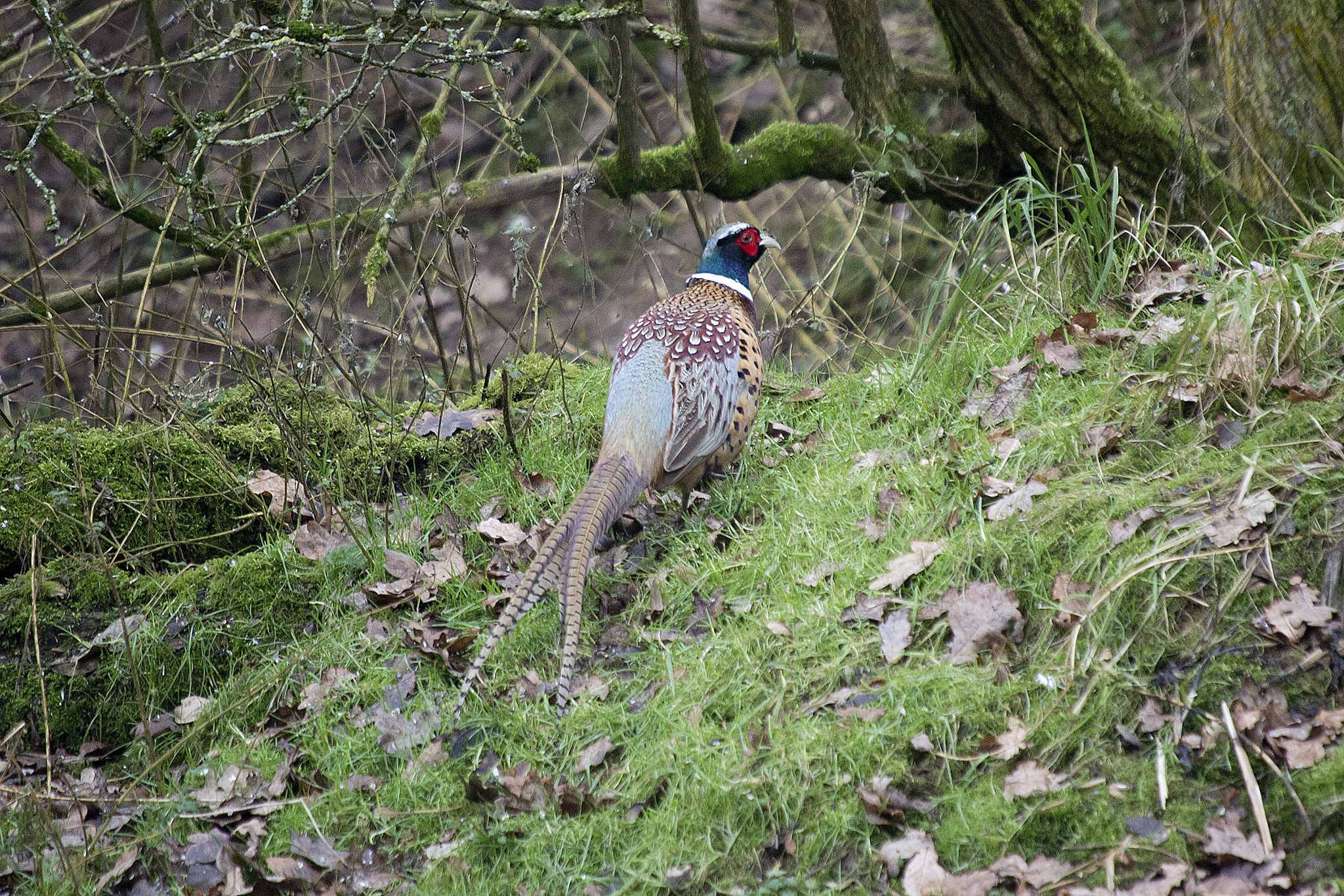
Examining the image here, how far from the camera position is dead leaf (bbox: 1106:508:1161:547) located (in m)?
3.18

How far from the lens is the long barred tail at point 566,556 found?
340cm

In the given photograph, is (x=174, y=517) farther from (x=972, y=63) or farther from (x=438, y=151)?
(x=438, y=151)

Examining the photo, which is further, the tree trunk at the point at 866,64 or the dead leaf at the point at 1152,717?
the tree trunk at the point at 866,64

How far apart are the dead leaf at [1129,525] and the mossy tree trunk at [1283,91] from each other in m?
2.41

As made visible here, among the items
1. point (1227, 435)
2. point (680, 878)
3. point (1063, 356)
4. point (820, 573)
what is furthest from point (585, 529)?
point (1227, 435)

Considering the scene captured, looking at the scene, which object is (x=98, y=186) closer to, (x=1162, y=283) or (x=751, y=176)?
(x=751, y=176)

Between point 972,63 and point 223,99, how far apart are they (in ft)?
19.5

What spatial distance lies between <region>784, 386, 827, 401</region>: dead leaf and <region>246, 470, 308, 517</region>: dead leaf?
8.13 ft

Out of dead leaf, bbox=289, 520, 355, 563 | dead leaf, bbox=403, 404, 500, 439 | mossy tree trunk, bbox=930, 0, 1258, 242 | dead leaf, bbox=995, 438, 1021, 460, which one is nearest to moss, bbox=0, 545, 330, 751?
dead leaf, bbox=289, 520, 355, 563

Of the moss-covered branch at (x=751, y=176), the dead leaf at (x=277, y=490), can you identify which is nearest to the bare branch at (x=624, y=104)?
the moss-covered branch at (x=751, y=176)

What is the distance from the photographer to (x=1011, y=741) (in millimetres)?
2838

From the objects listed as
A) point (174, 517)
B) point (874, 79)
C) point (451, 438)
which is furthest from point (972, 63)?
point (174, 517)

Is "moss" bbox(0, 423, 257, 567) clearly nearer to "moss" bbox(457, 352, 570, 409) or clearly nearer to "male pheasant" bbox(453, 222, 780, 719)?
"moss" bbox(457, 352, 570, 409)

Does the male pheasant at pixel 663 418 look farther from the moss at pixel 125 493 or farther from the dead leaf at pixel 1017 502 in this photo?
the moss at pixel 125 493
